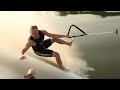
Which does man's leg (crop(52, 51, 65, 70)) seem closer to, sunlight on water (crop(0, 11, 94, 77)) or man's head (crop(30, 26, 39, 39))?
sunlight on water (crop(0, 11, 94, 77))

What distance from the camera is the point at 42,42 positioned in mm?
3590

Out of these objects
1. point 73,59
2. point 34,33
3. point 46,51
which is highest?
point 34,33

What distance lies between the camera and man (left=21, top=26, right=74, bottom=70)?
11.7 ft

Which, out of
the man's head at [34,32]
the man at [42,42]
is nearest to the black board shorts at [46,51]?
the man at [42,42]

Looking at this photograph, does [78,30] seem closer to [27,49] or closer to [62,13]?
[62,13]

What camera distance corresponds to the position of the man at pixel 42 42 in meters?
3.56

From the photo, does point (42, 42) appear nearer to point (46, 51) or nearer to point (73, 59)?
point (46, 51)

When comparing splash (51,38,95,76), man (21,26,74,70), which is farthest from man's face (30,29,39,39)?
splash (51,38,95,76)

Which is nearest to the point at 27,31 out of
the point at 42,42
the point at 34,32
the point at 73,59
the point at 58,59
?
the point at 34,32

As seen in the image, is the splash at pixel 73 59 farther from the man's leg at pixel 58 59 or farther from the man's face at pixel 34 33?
the man's face at pixel 34 33
